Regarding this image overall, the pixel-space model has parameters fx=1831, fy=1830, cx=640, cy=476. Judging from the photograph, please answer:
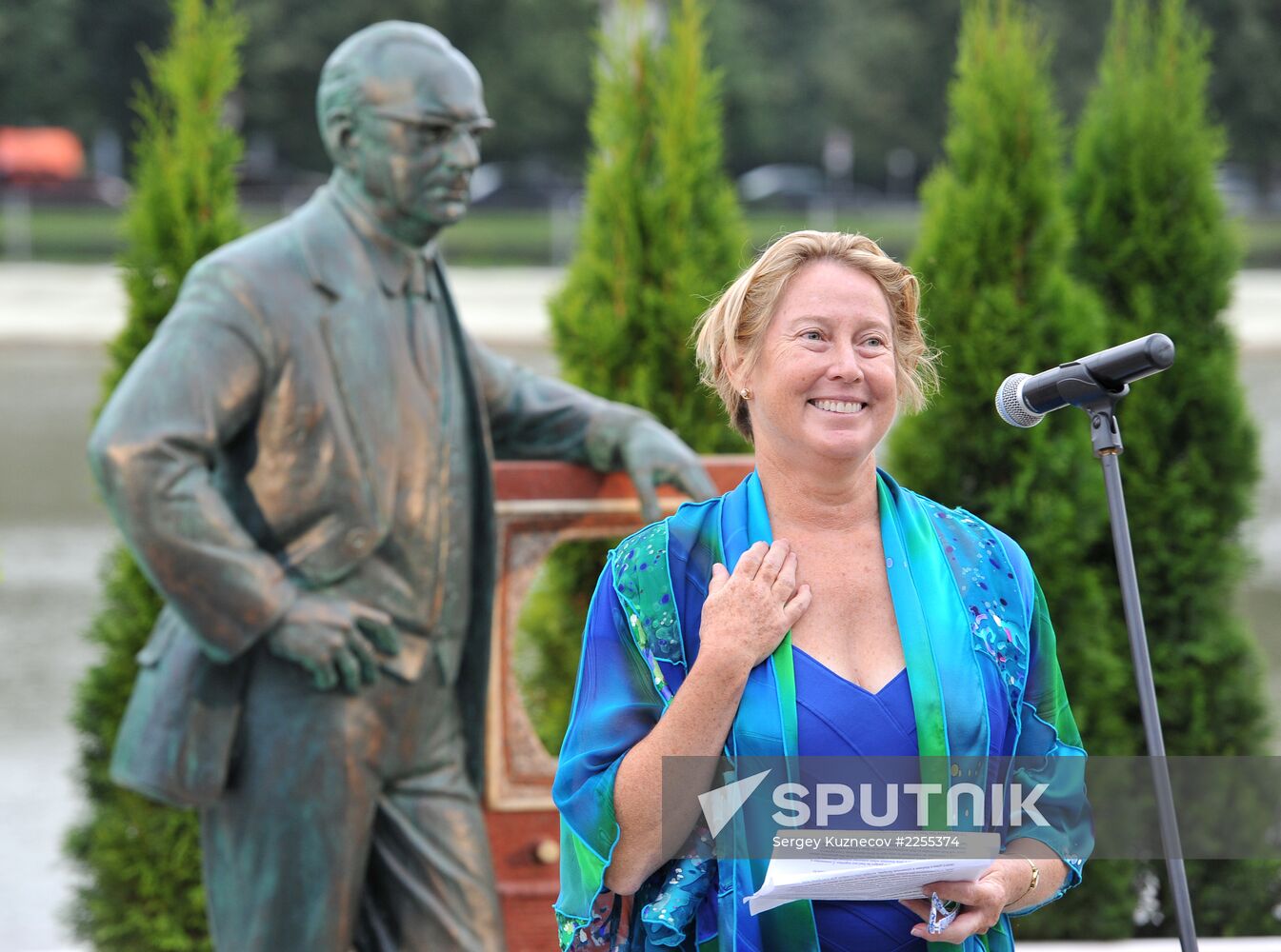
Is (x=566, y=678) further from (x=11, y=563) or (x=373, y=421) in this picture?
(x=11, y=563)

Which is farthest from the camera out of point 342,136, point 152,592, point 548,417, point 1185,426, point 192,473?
point 1185,426

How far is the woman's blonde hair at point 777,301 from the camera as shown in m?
2.00

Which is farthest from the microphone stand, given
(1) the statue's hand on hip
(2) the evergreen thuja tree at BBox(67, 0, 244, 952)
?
(2) the evergreen thuja tree at BBox(67, 0, 244, 952)

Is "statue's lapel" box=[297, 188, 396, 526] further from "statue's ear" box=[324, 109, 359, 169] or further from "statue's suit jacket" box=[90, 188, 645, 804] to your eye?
"statue's ear" box=[324, 109, 359, 169]

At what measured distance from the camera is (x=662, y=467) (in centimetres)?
372

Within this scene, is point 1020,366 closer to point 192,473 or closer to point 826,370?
point 192,473

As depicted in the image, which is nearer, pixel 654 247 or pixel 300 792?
pixel 300 792

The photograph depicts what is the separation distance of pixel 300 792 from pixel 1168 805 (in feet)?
6.22

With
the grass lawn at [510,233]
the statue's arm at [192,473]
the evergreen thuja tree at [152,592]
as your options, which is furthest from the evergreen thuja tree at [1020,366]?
the grass lawn at [510,233]

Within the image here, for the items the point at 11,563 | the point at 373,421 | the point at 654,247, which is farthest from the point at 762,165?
the point at 373,421

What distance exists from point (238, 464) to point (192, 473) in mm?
201

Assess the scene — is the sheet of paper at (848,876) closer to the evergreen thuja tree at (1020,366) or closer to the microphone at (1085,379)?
the microphone at (1085,379)

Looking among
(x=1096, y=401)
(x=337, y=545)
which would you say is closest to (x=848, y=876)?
(x=1096, y=401)

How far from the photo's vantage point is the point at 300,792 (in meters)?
3.38
